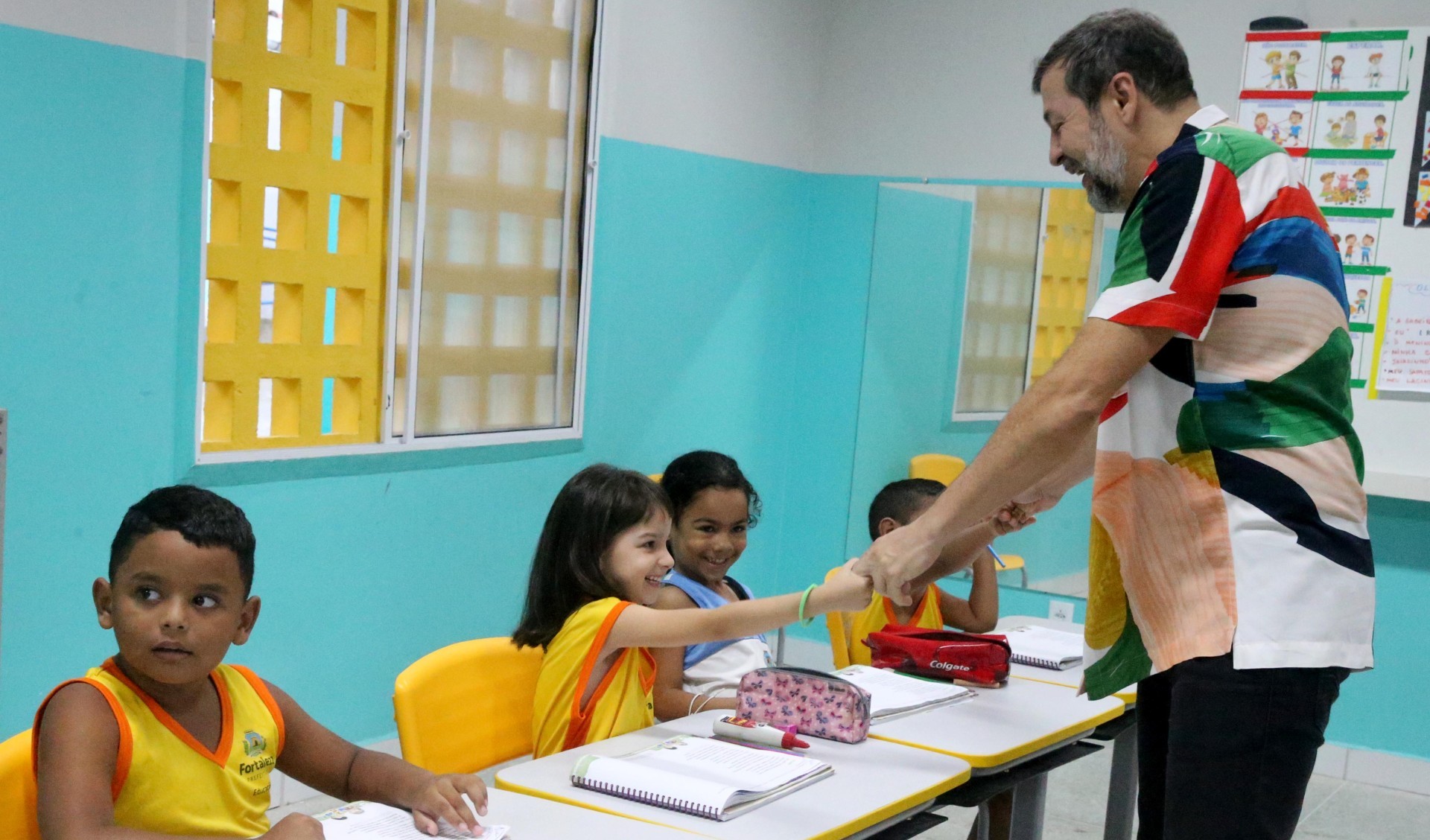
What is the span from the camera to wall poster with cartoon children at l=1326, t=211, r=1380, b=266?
428 centimetres

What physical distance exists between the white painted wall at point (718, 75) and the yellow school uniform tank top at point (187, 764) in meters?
3.07

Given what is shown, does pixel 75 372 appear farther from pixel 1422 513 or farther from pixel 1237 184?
pixel 1422 513

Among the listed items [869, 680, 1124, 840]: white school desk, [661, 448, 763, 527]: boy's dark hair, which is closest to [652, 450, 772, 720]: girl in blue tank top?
[661, 448, 763, 527]: boy's dark hair

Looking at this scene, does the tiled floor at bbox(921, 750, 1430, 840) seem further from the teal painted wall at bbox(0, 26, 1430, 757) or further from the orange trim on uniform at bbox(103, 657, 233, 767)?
the orange trim on uniform at bbox(103, 657, 233, 767)

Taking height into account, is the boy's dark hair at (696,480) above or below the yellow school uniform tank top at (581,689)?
above

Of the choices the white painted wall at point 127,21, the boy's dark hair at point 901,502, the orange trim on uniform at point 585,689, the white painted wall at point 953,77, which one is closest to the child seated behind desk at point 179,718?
the orange trim on uniform at point 585,689

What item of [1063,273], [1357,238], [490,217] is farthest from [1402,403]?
[490,217]

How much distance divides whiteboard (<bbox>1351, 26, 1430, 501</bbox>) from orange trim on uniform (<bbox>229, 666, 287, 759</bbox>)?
3.59 m

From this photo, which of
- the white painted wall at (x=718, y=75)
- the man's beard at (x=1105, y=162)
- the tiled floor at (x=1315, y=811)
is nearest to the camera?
the man's beard at (x=1105, y=162)

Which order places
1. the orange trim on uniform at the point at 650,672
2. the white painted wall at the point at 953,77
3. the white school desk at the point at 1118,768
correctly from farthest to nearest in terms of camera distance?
→ the white painted wall at the point at 953,77 < the white school desk at the point at 1118,768 < the orange trim on uniform at the point at 650,672

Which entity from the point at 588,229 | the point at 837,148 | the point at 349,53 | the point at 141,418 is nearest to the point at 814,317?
the point at 837,148

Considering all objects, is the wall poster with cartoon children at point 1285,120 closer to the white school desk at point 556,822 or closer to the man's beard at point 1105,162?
the man's beard at point 1105,162

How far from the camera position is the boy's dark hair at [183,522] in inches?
66.7

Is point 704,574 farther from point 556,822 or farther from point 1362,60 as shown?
point 1362,60
